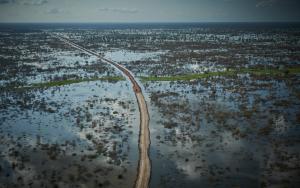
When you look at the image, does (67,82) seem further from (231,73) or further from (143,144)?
(143,144)

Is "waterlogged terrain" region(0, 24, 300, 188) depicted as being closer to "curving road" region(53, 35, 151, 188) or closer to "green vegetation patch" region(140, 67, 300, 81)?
"green vegetation patch" region(140, 67, 300, 81)

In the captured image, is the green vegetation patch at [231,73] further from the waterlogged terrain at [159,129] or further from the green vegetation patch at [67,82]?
the green vegetation patch at [67,82]

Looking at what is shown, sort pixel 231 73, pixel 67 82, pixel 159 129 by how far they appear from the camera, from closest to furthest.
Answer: pixel 159 129 < pixel 67 82 < pixel 231 73

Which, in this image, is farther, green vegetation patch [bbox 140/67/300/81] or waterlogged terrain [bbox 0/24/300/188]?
green vegetation patch [bbox 140/67/300/81]

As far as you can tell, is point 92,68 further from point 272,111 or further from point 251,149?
point 251,149

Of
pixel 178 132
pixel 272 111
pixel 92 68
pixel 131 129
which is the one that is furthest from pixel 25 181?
pixel 92 68

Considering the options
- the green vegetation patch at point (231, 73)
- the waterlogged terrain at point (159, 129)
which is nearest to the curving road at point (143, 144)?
the waterlogged terrain at point (159, 129)

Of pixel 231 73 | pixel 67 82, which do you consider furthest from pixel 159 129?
pixel 231 73

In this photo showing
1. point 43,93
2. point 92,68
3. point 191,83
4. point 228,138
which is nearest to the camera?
point 228,138

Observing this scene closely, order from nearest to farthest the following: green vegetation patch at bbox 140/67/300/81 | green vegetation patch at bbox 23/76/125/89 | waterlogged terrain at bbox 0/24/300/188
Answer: waterlogged terrain at bbox 0/24/300/188 → green vegetation patch at bbox 23/76/125/89 → green vegetation patch at bbox 140/67/300/81

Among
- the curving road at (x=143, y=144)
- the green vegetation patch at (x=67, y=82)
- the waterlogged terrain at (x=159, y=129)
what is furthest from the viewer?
the green vegetation patch at (x=67, y=82)

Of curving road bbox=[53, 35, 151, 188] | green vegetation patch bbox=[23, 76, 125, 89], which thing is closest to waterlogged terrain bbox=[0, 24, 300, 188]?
green vegetation patch bbox=[23, 76, 125, 89]
